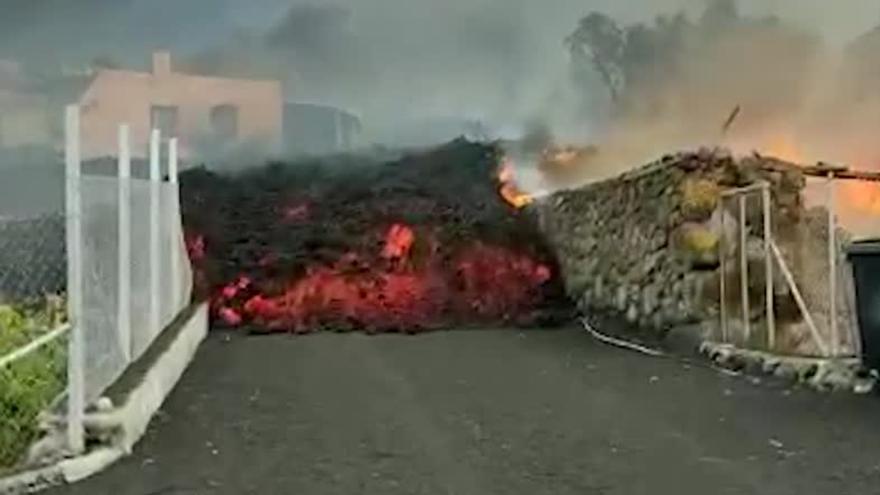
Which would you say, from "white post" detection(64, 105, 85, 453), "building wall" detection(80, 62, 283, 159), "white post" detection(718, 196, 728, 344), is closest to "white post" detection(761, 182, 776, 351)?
"white post" detection(718, 196, 728, 344)

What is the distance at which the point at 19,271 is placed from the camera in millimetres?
8086

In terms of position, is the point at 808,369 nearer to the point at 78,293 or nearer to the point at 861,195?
the point at 78,293

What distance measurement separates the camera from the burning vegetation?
39.5 feet

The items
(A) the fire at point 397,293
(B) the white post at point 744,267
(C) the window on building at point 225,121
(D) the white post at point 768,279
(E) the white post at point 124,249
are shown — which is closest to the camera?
(E) the white post at point 124,249

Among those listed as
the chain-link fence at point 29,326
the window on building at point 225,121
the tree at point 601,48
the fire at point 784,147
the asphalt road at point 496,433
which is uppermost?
the tree at point 601,48

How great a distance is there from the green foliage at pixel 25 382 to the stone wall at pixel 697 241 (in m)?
4.33

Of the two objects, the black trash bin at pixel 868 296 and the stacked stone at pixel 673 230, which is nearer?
the black trash bin at pixel 868 296

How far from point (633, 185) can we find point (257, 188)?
4309 millimetres

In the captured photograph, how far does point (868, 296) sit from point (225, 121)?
28.7 feet

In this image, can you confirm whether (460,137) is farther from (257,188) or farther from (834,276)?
(834,276)

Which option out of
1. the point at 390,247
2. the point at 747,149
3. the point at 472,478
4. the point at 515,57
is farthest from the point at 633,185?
the point at 472,478

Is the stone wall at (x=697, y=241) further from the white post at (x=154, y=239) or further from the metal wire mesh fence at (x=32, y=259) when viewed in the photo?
the metal wire mesh fence at (x=32, y=259)

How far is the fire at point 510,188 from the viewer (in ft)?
44.7

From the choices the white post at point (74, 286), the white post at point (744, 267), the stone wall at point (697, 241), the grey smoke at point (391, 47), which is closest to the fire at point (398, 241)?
the grey smoke at point (391, 47)
